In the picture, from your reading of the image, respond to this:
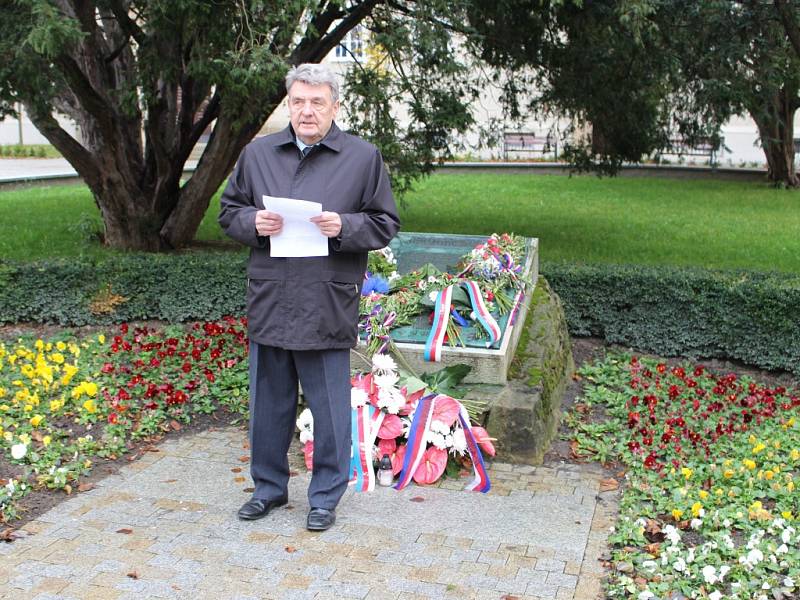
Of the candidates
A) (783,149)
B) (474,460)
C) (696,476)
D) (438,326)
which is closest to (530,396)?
(474,460)

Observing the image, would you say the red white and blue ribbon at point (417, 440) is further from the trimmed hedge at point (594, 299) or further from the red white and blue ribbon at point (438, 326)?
the trimmed hedge at point (594, 299)

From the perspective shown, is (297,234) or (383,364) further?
(383,364)

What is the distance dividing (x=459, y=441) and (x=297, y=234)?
1.61 metres

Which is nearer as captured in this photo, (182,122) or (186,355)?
(186,355)

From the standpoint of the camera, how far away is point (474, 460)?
5.04 m

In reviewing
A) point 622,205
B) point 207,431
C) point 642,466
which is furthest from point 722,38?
point 622,205

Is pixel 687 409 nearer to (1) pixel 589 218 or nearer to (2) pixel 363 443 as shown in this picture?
(2) pixel 363 443

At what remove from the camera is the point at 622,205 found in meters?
17.3

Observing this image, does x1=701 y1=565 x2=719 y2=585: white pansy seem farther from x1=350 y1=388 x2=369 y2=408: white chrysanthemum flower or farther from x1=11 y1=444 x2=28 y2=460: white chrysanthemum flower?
x1=11 y1=444 x2=28 y2=460: white chrysanthemum flower

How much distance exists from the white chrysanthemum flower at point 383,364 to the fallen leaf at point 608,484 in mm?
1279

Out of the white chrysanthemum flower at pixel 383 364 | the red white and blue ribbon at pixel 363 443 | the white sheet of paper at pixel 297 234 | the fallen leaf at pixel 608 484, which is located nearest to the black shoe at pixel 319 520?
the red white and blue ribbon at pixel 363 443

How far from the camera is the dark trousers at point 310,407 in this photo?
14.1ft

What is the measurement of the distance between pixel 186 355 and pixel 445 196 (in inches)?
468

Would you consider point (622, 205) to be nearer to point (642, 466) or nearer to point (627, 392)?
point (627, 392)
